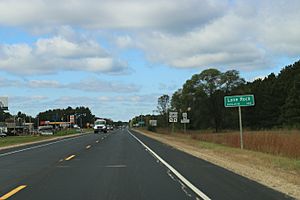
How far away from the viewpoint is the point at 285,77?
119 m

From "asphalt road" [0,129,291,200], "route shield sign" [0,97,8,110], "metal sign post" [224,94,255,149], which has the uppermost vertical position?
"route shield sign" [0,97,8,110]

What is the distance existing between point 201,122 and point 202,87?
31.2ft

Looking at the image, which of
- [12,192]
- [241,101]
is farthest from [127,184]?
[241,101]

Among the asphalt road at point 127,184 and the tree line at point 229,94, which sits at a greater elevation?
the tree line at point 229,94

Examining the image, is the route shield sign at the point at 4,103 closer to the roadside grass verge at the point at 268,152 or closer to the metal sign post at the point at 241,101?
the roadside grass verge at the point at 268,152

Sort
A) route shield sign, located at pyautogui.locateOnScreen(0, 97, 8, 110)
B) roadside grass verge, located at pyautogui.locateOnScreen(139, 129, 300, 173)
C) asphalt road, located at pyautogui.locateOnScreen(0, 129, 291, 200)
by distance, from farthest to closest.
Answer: route shield sign, located at pyautogui.locateOnScreen(0, 97, 8, 110) → roadside grass verge, located at pyautogui.locateOnScreen(139, 129, 300, 173) → asphalt road, located at pyautogui.locateOnScreen(0, 129, 291, 200)

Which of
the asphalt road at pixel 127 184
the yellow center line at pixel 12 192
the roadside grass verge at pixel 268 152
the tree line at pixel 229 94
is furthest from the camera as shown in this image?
the tree line at pixel 229 94

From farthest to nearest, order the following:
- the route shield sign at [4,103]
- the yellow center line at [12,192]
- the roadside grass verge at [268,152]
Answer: the route shield sign at [4,103] → the roadside grass verge at [268,152] → the yellow center line at [12,192]

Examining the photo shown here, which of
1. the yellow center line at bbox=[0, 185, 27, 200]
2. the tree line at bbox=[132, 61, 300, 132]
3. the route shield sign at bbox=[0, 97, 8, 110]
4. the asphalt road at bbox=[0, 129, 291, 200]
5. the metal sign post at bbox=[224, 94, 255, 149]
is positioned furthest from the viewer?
the route shield sign at bbox=[0, 97, 8, 110]

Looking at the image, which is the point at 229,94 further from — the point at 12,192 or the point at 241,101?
the point at 12,192

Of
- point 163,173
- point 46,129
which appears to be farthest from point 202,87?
point 163,173

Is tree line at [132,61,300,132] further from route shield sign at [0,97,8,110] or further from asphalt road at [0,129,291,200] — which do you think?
asphalt road at [0,129,291,200]

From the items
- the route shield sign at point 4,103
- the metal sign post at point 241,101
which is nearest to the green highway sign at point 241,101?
the metal sign post at point 241,101

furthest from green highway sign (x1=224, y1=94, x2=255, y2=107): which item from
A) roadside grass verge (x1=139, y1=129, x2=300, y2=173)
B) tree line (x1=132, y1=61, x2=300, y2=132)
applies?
tree line (x1=132, y1=61, x2=300, y2=132)
